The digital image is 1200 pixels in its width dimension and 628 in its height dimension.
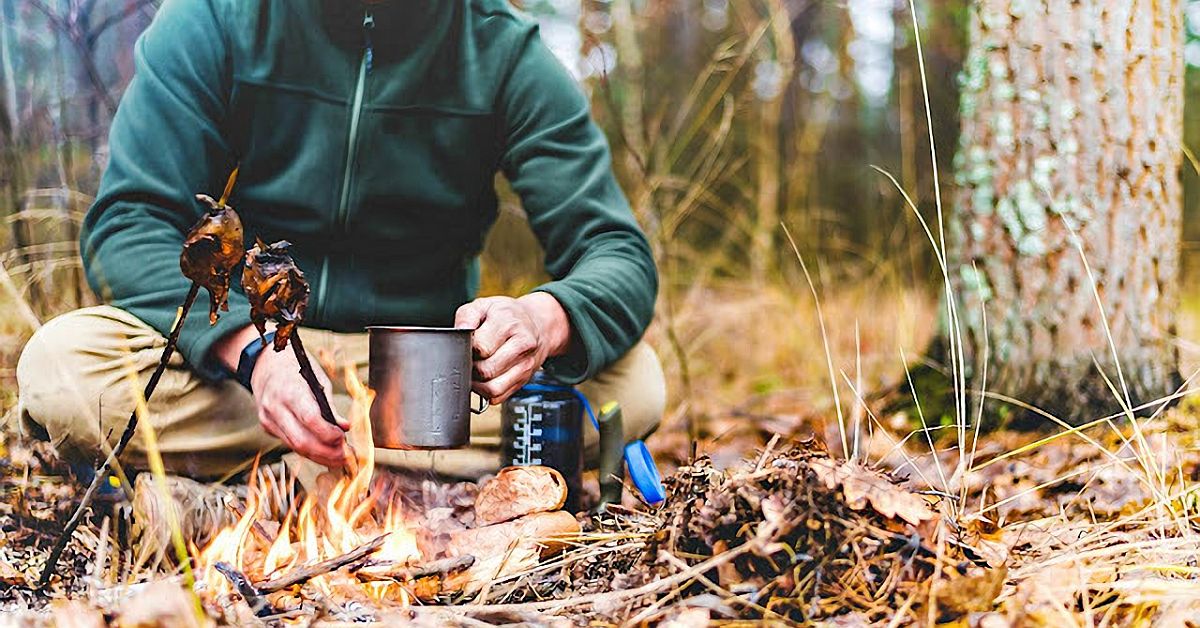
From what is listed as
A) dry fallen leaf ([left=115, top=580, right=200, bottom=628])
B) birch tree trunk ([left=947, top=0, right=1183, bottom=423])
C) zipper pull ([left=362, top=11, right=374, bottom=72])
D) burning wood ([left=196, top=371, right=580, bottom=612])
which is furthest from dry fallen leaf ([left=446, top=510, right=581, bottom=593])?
birch tree trunk ([left=947, top=0, right=1183, bottom=423])

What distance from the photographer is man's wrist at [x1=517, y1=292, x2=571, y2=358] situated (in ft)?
6.63

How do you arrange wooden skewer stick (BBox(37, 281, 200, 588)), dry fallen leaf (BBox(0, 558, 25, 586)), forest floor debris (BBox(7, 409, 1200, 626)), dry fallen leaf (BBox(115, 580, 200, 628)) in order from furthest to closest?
dry fallen leaf (BBox(0, 558, 25, 586)), wooden skewer stick (BBox(37, 281, 200, 588)), forest floor debris (BBox(7, 409, 1200, 626)), dry fallen leaf (BBox(115, 580, 200, 628))

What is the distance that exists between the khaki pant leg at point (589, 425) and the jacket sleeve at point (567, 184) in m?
0.13

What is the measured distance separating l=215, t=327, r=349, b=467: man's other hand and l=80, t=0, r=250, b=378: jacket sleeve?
0.79ft

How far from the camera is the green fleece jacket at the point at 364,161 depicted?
2125 mm

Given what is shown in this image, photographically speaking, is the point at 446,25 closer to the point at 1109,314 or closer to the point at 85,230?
the point at 85,230

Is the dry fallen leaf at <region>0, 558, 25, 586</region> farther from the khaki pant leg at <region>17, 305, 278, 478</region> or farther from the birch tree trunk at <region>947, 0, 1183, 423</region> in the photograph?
the birch tree trunk at <region>947, 0, 1183, 423</region>

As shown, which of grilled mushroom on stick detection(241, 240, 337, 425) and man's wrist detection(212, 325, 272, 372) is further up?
grilled mushroom on stick detection(241, 240, 337, 425)

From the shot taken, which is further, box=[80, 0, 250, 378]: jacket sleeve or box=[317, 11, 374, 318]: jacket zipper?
box=[317, 11, 374, 318]: jacket zipper

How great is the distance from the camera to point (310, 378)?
62.0 inches

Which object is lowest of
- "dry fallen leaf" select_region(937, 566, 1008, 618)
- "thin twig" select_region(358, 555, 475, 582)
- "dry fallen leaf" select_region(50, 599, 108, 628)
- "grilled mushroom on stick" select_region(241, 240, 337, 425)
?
"thin twig" select_region(358, 555, 475, 582)

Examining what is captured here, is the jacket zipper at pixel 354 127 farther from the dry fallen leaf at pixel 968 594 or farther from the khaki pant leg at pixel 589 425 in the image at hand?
the dry fallen leaf at pixel 968 594

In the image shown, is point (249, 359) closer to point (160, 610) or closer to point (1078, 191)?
point (160, 610)

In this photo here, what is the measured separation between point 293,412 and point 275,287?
42 cm
